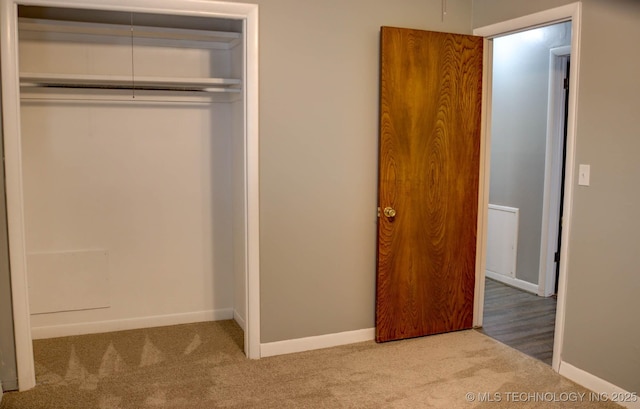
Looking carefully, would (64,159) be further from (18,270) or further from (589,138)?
(589,138)

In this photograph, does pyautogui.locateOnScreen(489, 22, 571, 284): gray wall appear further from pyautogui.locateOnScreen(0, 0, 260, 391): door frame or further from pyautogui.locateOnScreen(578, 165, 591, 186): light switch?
pyautogui.locateOnScreen(0, 0, 260, 391): door frame

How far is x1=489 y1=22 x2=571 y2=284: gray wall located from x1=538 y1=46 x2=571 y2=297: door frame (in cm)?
5

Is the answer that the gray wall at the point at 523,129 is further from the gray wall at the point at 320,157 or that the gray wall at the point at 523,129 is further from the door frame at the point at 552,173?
the gray wall at the point at 320,157

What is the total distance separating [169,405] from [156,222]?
5.14 feet

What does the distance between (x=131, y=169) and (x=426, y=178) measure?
209cm

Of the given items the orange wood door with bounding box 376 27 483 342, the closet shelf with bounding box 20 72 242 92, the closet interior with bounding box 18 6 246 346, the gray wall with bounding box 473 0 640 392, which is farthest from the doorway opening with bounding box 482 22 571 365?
the closet shelf with bounding box 20 72 242 92

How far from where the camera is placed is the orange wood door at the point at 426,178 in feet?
11.5

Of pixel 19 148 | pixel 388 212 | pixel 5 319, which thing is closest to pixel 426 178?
pixel 388 212

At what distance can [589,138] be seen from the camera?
2.94 meters

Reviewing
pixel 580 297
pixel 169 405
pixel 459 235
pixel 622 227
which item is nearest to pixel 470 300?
pixel 459 235

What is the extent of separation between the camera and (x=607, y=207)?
2.87 metres

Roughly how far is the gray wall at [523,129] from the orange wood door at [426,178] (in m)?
1.32

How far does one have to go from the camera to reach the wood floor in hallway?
3.65 metres

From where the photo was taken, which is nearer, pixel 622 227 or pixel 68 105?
pixel 622 227
